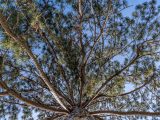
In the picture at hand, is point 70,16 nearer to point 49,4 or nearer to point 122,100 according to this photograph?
point 49,4

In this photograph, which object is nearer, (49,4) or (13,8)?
(13,8)

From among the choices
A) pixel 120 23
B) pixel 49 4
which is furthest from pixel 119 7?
pixel 49 4

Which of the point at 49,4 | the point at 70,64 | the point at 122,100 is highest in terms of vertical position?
the point at 49,4

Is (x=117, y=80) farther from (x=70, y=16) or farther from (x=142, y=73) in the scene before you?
(x=70, y=16)

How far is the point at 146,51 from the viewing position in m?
7.47

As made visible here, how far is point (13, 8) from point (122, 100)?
3.41 m

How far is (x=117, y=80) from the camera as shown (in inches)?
301

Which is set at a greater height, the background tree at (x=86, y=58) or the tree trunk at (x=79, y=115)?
the background tree at (x=86, y=58)

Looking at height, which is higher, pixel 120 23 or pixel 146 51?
pixel 120 23

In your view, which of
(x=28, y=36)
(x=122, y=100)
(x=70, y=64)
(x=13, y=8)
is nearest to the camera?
(x=13, y=8)

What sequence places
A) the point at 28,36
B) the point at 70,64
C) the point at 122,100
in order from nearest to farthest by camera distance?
the point at 28,36 → the point at 70,64 → the point at 122,100

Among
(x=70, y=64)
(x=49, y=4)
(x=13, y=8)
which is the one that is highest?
(x=49, y=4)

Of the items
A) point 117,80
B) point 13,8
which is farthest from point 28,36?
point 117,80

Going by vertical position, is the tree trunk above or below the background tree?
below
